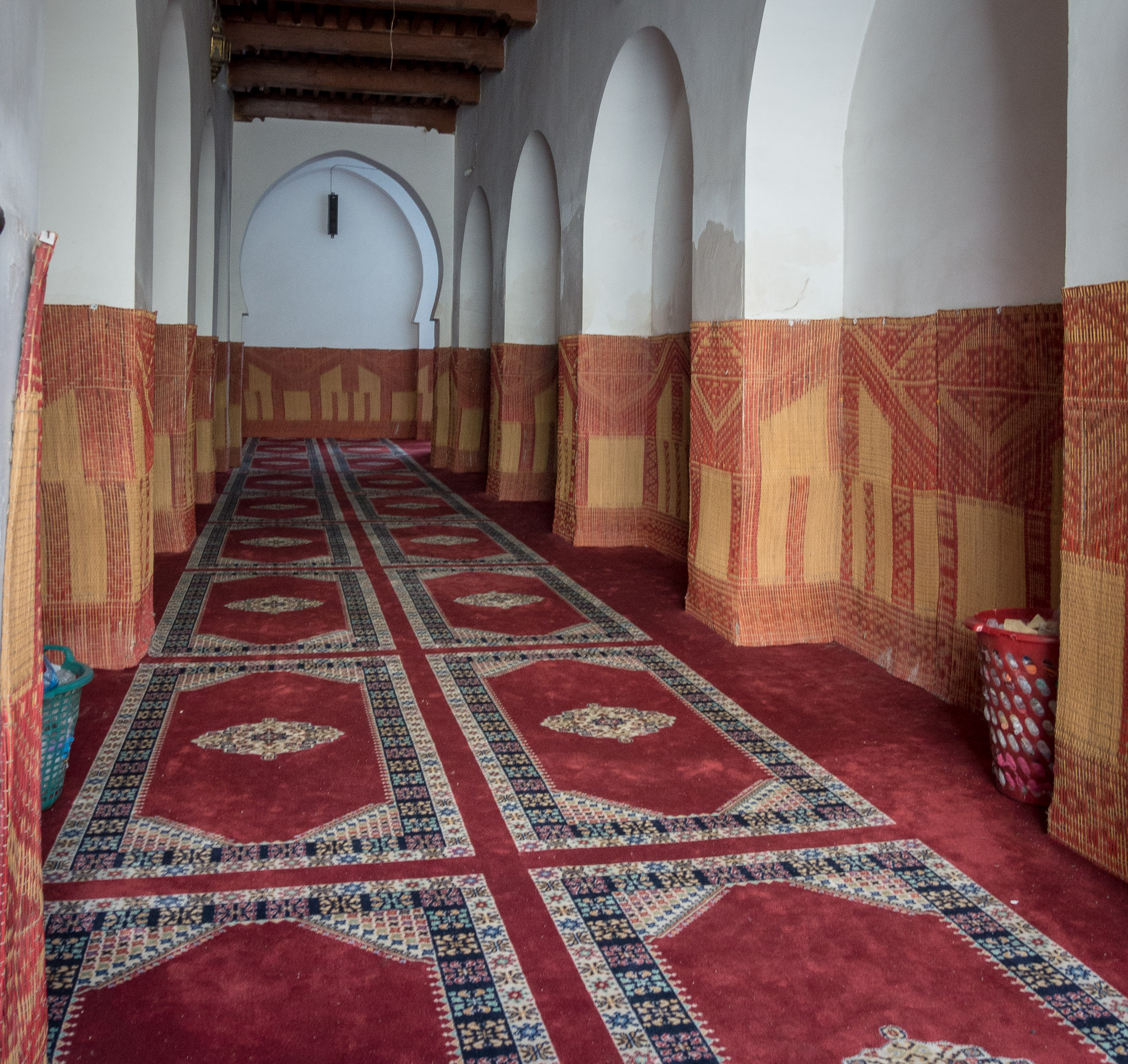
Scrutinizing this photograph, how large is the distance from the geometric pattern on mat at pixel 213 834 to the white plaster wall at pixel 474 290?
7952 mm

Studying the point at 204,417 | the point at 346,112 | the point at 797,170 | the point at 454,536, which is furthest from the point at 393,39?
the point at 797,170

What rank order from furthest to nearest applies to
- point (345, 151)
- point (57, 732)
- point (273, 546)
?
Result: point (345, 151) → point (273, 546) → point (57, 732)

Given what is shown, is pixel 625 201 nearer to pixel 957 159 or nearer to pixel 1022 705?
pixel 957 159

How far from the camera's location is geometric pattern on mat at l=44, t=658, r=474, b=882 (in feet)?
7.96

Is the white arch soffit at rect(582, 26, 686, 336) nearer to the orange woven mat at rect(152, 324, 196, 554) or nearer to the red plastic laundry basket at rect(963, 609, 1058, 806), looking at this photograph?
the orange woven mat at rect(152, 324, 196, 554)

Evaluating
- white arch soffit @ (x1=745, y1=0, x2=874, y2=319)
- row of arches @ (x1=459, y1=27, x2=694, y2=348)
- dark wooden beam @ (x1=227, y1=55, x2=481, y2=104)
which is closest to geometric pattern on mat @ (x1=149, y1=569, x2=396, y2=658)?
white arch soffit @ (x1=745, y1=0, x2=874, y2=319)

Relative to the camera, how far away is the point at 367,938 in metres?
2.12

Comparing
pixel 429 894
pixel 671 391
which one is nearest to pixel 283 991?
pixel 429 894

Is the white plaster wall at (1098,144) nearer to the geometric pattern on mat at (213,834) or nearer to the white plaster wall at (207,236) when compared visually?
the geometric pattern on mat at (213,834)

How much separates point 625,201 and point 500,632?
10.4 ft

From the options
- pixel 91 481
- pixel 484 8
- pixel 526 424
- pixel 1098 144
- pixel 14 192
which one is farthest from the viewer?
pixel 526 424

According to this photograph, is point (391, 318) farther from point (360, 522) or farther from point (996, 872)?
point (996, 872)

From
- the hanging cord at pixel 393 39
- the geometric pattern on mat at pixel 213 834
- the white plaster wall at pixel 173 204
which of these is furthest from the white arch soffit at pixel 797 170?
the hanging cord at pixel 393 39

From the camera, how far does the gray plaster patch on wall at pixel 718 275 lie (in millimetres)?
4402
